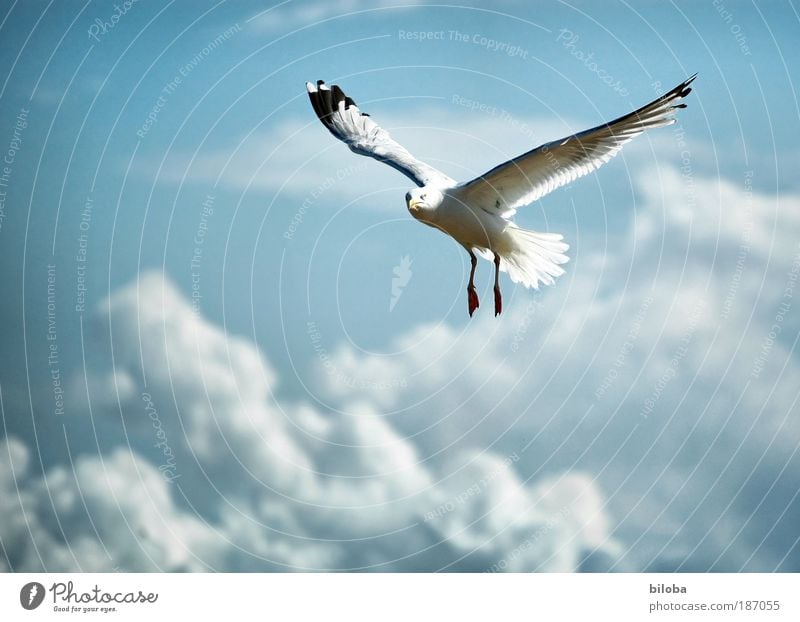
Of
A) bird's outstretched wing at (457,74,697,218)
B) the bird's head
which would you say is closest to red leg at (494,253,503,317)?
bird's outstretched wing at (457,74,697,218)

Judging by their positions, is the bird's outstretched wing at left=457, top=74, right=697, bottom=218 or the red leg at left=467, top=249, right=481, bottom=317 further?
the red leg at left=467, top=249, right=481, bottom=317

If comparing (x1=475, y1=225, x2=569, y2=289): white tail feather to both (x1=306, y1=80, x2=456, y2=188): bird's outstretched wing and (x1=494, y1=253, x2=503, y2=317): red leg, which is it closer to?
(x1=494, y1=253, x2=503, y2=317): red leg

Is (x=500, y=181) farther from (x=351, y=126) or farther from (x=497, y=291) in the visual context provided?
(x=351, y=126)

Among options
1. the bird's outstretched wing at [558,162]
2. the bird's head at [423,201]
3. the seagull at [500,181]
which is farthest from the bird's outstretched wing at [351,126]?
the bird's outstretched wing at [558,162]

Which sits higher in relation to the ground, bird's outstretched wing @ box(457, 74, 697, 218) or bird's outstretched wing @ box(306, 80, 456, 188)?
bird's outstretched wing @ box(306, 80, 456, 188)

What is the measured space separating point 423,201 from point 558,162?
1199 millimetres

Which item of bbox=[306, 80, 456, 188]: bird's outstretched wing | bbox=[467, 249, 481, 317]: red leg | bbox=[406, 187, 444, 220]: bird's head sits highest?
bbox=[306, 80, 456, 188]: bird's outstretched wing

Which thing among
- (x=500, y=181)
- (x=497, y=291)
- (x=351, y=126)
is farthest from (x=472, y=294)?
(x=351, y=126)

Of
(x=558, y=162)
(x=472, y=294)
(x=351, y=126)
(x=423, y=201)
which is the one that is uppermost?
(x=351, y=126)

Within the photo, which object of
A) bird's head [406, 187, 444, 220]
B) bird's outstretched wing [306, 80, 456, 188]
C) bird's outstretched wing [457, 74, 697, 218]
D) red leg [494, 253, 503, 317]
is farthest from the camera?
bird's outstretched wing [306, 80, 456, 188]

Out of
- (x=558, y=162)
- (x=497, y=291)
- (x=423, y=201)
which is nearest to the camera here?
(x=423, y=201)

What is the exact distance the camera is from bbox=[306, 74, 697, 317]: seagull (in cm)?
1036

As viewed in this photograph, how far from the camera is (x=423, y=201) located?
1056 centimetres

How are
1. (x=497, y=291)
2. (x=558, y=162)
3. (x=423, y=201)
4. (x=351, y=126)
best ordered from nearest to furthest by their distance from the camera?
(x=423, y=201) → (x=558, y=162) → (x=497, y=291) → (x=351, y=126)
